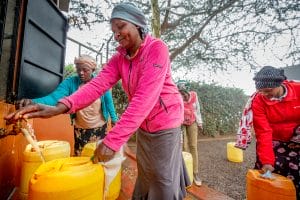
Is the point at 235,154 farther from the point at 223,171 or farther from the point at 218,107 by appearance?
the point at 218,107

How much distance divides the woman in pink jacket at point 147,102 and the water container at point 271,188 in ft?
2.90

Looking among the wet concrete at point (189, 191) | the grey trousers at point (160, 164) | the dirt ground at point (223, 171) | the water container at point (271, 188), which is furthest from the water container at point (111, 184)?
the dirt ground at point (223, 171)

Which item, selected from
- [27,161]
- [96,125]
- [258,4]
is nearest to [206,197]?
[96,125]

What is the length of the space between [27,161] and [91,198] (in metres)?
1.30

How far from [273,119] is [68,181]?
7.20 feet

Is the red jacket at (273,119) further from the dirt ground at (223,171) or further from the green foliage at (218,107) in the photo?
the green foliage at (218,107)

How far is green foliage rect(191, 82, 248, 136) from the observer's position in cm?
1151

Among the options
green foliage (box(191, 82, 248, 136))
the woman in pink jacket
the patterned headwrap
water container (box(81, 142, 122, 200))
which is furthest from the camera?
green foliage (box(191, 82, 248, 136))

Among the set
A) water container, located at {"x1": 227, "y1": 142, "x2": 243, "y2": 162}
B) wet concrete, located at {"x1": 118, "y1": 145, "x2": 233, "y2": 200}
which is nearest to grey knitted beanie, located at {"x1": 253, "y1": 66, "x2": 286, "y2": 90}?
wet concrete, located at {"x1": 118, "y1": 145, "x2": 233, "y2": 200}

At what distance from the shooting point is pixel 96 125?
11.8ft

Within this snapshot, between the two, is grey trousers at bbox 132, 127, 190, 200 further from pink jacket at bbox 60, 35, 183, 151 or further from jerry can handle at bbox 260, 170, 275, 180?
jerry can handle at bbox 260, 170, 275, 180

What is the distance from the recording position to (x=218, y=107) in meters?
12.0

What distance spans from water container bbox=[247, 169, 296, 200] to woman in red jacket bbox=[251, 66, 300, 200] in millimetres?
182

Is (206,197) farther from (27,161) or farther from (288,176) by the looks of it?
(27,161)
